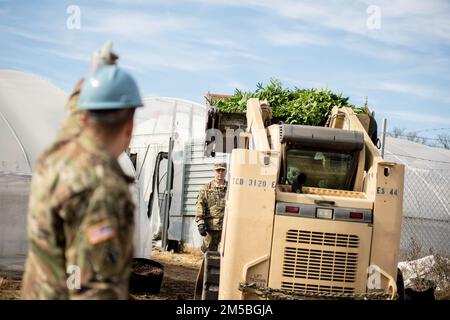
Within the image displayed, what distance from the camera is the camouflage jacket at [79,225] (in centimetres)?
289

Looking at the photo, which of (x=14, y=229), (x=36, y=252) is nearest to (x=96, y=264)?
(x=36, y=252)

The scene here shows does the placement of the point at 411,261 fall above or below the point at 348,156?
below

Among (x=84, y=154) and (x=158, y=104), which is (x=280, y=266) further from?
(x=158, y=104)

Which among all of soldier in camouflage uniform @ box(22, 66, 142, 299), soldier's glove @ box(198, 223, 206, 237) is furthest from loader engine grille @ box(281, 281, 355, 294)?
soldier in camouflage uniform @ box(22, 66, 142, 299)

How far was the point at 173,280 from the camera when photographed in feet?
44.4

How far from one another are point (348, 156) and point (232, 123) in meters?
2.95

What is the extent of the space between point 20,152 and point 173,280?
138 inches

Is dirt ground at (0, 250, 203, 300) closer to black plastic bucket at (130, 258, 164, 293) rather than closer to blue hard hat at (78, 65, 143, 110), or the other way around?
black plastic bucket at (130, 258, 164, 293)

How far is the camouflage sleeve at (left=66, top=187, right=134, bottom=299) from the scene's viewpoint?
288cm

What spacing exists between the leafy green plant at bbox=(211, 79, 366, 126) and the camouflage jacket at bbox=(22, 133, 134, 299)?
8001mm

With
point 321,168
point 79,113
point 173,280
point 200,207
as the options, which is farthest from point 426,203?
point 79,113

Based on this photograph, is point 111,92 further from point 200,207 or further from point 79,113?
point 200,207

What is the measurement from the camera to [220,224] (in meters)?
11.4
